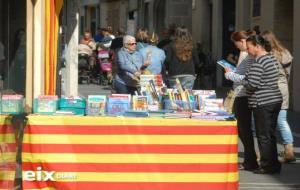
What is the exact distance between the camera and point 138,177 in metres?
6.90

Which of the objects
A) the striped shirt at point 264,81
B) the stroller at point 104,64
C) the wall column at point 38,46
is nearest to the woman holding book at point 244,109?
the striped shirt at point 264,81

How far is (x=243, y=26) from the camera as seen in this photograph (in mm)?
22609

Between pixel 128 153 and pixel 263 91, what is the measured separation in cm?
277

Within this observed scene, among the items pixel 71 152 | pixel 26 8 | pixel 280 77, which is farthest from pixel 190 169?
pixel 280 77

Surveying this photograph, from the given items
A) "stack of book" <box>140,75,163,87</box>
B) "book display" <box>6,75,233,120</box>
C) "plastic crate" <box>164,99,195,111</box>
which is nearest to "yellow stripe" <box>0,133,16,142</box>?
"book display" <box>6,75,233,120</box>

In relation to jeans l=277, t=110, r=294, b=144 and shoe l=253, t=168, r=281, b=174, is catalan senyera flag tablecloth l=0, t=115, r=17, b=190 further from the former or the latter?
jeans l=277, t=110, r=294, b=144

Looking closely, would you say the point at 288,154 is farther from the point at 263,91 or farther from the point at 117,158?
the point at 117,158

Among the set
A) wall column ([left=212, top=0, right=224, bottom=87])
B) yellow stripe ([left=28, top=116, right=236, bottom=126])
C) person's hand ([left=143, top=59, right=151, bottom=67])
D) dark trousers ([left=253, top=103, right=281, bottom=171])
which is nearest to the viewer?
yellow stripe ([left=28, top=116, right=236, bottom=126])

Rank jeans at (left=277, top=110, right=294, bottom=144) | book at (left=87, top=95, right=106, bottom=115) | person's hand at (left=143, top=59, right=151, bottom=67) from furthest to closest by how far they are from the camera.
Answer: person's hand at (left=143, top=59, right=151, bottom=67)
jeans at (left=277, top=110, right=294, bottom=144)
book at (left=87, top=95, right=106, bottom=115)

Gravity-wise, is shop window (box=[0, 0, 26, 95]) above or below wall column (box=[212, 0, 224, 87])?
below

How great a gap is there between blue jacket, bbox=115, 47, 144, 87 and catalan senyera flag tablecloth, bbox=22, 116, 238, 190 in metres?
4.77

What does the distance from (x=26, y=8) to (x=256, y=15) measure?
544 inches

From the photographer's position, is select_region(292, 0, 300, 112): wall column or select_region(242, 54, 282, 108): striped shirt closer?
select_region(242, 54, 282, 108): striped shirt

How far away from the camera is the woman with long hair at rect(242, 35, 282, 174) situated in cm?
904
